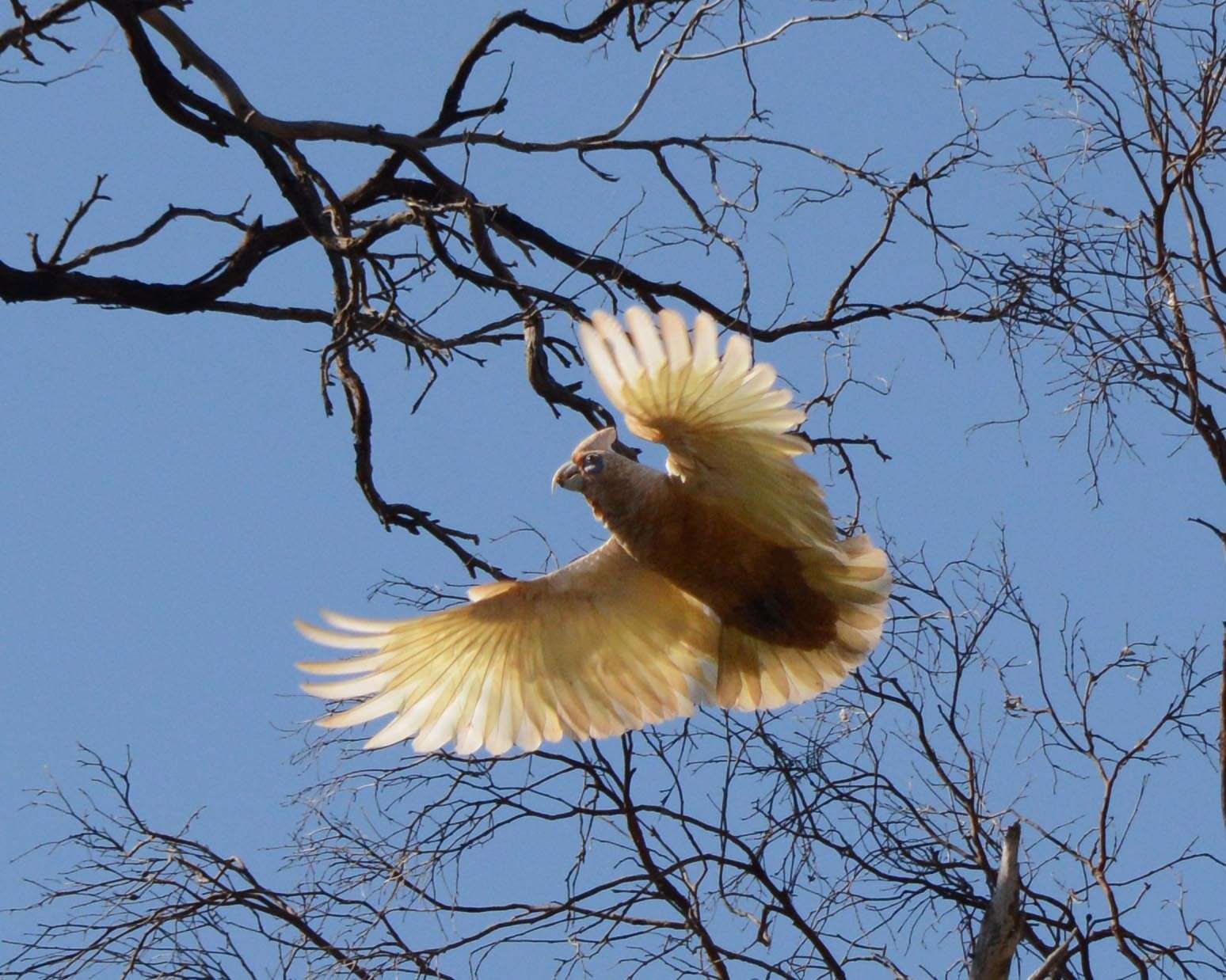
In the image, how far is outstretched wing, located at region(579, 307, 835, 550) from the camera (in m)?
3.94

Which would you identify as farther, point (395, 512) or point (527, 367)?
point (395, 512)

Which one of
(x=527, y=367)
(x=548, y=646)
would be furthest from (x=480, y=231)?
(x=548, y=646)

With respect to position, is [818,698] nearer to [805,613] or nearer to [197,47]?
[805,613]

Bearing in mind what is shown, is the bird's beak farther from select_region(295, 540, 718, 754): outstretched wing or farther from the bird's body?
select_region(295, 540, 718, 754): outstretched wing

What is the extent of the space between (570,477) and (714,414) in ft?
1.57

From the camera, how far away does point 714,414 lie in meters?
4.13

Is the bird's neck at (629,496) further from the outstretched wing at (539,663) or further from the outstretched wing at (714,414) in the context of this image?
the outstretched wing at (539,663)

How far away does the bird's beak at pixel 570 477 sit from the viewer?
172 inches

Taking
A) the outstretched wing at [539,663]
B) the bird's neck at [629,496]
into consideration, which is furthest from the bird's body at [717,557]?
the outstretched wing at [539,663]

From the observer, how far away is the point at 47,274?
4.96 m

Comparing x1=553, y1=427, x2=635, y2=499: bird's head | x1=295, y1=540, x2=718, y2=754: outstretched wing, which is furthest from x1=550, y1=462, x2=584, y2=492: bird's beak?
x1=295, y1=540, x2=718, y2=754: outstretched wing

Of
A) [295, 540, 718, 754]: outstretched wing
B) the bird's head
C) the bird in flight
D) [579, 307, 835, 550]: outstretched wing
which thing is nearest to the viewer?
[579, 307, 835, 550]: outstretched wing

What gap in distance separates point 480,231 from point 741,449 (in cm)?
106

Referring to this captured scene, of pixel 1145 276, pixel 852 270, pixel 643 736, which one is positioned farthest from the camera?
pixel 852 270
